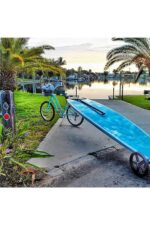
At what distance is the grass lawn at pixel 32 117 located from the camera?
5.30 m

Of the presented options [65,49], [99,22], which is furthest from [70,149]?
[99,22]

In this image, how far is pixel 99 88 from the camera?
5.39 metres

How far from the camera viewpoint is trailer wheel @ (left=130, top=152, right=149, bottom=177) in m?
4.87

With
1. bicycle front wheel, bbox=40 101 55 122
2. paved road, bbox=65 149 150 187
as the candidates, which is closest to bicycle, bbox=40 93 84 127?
bicycle front wheel, bbox=40 101 55 122

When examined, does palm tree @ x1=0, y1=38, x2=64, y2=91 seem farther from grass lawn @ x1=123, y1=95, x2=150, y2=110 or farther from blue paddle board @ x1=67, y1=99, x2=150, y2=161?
grass lawn @ x1=123, y1=95, x2=150, y2=110

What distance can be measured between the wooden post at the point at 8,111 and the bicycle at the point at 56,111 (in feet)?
1.24

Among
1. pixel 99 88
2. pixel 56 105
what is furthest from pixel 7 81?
pixel 99 88

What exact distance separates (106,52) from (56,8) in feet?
2.83

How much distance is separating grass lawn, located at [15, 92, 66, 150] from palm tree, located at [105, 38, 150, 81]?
0.85m

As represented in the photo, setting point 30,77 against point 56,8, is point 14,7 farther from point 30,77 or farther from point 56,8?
point 30,77

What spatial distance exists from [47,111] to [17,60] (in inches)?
29.3

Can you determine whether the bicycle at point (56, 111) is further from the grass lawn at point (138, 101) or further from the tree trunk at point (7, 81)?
the grass lawn at point (138, 101)

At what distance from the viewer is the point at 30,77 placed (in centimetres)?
536

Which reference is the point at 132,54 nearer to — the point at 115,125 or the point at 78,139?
the point at 115,125
